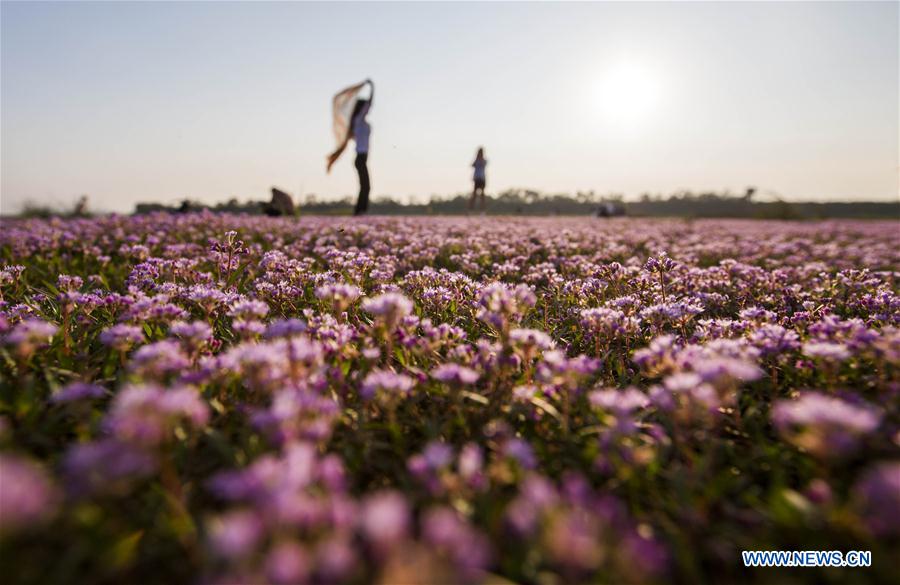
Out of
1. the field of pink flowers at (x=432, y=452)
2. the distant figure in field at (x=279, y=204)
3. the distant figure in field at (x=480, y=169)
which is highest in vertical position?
the distant figure in field at (x=480, y=169)

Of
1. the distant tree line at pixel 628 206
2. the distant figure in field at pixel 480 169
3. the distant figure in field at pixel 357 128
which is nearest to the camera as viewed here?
the distant figure in field at pixel 357 128

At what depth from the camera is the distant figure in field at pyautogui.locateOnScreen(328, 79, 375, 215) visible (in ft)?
63.4

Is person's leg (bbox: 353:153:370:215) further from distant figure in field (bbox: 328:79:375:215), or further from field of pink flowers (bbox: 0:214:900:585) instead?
field of pink flowers (bbox: 0:214:900:585)

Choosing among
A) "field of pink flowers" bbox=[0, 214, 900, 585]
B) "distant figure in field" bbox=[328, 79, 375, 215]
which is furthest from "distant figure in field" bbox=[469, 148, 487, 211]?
"field of pink flowers" bbox=[0, 214, 900, 585]

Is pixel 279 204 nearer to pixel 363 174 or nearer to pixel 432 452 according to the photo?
pixel 363 174

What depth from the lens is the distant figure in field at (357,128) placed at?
19334 mm

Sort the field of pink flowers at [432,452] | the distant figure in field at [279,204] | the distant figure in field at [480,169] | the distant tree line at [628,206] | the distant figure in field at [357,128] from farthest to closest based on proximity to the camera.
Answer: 1. the distant tree line at [628,206]
2. the distant figure in field at [480,169]
3. the distant figure in field at [279,204]
4. the distant figure in field at [357,128]
5. the field of pink flowers at [432,452]

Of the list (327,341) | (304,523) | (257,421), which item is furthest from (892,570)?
(327,341)

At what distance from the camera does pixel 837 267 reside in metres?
9.98

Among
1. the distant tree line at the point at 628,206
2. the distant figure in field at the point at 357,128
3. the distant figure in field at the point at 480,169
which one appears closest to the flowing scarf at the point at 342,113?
the distant figure in field at the point at 357,128

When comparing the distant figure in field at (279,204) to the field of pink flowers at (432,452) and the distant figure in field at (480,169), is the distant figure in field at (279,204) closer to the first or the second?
the distant figure in field at (480,169)

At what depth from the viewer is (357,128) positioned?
2059 centimetres

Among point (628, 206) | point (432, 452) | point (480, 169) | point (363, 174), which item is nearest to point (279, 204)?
point (363, 174)

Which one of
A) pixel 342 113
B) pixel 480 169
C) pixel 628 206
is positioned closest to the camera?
pixel 342 113
